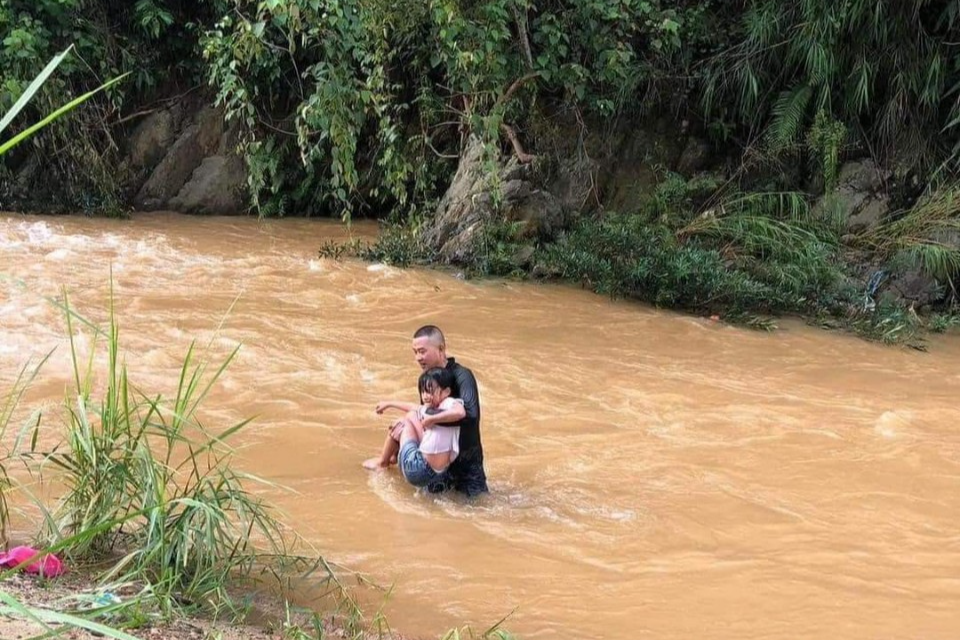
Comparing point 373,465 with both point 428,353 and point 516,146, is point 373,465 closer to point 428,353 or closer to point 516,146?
point 428,353

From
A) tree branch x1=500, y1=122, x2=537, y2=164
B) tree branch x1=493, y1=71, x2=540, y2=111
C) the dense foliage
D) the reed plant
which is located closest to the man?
the reed plant

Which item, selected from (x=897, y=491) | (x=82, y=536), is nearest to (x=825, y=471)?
(x=897, y=491)

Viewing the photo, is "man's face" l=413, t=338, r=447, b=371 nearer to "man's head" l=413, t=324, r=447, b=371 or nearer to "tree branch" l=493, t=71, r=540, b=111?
"man's head" l=413, t=324, r=447, b=371

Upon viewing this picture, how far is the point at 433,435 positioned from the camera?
15.5 ft

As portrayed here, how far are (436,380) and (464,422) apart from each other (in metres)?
0.25

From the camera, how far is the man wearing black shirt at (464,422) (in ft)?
15.5

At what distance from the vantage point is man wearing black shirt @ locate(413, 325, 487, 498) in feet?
15.5

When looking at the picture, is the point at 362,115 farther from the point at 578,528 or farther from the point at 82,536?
the point at 82,536

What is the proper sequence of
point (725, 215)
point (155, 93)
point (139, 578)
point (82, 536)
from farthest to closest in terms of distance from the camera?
point (155, 93)
point (725, 215)
point (139, 578)
point (82, 536)

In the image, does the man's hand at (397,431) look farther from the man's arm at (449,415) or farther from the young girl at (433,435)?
the man's arm at (449,415)

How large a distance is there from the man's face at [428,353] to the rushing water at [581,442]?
670mm

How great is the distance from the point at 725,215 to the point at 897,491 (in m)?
5.57

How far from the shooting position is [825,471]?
5453 mm

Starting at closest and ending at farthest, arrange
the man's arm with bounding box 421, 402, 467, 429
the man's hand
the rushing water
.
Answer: the rushing water → the man's arm with bounding box 421, 402, 467, 429 → the man's hand
